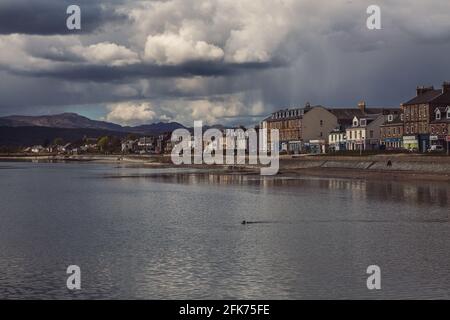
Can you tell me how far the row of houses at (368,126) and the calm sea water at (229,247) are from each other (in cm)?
4637

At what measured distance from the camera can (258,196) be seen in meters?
60.2

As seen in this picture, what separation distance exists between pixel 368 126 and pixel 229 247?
315ft

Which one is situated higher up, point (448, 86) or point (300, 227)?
point (448, 86)

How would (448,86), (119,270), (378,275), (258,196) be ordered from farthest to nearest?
(448,86) < (258,196) < (119,270) < (378,275)

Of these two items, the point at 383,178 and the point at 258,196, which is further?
the point at 383,178

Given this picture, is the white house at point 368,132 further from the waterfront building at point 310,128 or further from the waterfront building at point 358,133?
the waterfront building at point 310,128

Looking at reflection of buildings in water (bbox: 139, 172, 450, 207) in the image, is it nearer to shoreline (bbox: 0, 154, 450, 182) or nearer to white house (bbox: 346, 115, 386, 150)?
shoreline (bbox: 0, 154, 450, 182)

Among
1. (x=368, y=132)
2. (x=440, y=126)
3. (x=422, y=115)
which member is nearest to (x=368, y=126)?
(x=368, y=132)

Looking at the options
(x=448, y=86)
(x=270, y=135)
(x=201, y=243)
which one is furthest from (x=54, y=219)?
(x=270, y=135)

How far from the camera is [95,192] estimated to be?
228ft

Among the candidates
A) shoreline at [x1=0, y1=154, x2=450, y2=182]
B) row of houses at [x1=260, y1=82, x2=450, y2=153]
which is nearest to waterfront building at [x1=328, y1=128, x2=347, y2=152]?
row of houses at [x1=260, y1=82, x2=450, y2=153]
